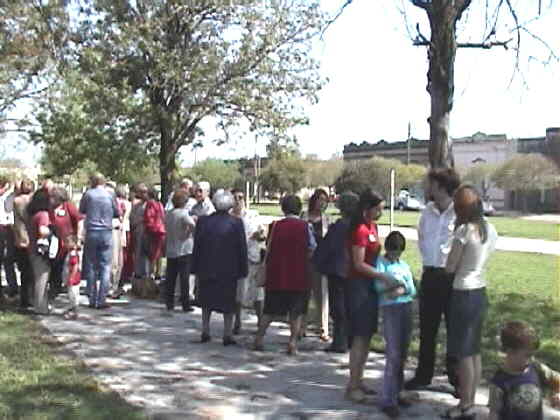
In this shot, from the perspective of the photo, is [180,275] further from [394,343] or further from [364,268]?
[394,343]

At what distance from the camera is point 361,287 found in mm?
5910

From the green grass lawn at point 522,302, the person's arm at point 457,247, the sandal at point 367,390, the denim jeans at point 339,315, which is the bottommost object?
the green grass lawn at point 522,302

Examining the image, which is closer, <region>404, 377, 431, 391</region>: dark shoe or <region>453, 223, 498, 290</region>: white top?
<region>453, 223, 498, 290</region>: white top

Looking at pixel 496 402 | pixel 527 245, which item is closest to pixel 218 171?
pixel 527 245

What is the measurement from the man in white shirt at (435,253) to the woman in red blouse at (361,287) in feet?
1.38

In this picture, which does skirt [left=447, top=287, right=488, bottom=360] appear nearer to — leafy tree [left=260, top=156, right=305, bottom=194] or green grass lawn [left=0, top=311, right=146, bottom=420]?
green grass lawn [left=0, top=311, right=146, bottom=420]

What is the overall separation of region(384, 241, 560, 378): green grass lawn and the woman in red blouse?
64.0 inches

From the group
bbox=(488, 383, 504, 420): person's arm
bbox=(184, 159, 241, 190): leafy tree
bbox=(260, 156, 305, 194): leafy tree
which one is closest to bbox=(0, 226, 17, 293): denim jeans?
bbox=(488, 383, 504, 420): person's arm

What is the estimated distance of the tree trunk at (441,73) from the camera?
351 inches

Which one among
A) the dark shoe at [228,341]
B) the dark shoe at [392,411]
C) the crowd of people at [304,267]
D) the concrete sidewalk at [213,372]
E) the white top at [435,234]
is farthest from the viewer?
the dark shoe at [228,341]

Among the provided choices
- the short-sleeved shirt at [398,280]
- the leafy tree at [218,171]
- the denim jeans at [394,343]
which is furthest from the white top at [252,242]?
the leafy tree at [218,171]

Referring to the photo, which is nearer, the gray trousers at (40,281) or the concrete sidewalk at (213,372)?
the concrete sidewalk at (213,372)

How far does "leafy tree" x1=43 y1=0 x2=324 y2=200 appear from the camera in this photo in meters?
18.1

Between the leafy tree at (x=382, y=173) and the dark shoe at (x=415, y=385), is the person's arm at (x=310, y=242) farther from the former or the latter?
the leafy tree at (x=382, y=173)
